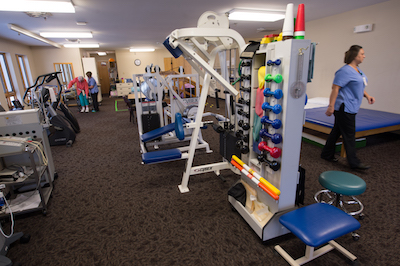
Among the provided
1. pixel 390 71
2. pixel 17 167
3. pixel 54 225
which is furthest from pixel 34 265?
pixel 390 71

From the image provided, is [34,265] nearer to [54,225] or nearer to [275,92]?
[54,225]

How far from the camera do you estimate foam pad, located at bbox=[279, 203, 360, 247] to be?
4.74ft

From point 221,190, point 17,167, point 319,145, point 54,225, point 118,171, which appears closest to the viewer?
point 54,225

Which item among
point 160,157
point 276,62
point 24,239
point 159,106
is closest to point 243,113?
point 276,62

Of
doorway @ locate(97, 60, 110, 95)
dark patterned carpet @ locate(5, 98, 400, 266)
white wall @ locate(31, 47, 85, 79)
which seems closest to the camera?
dark patterned carpet @ locate(5, 98, 400, 266)

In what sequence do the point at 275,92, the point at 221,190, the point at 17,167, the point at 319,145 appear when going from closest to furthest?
the point at 275,92
the point at 17,167
the point at 221,190
the point at 319,145

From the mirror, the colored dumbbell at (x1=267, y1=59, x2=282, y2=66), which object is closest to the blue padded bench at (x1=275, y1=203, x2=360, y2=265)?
the colored dumbbell at (x1=267, y1=59, x2=282, y2=66)

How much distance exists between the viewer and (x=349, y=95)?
9.25ft

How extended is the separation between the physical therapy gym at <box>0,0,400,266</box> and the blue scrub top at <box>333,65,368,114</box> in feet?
0.05

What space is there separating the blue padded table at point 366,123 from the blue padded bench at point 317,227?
7.59ft

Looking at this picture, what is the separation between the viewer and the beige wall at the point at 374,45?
4340mm

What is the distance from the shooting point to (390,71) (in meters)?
4.44

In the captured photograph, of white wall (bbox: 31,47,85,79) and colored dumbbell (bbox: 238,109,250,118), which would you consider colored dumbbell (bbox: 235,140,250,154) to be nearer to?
colored dumbbell (bbox: 238,109,250,118)

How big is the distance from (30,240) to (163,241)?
1.22m
